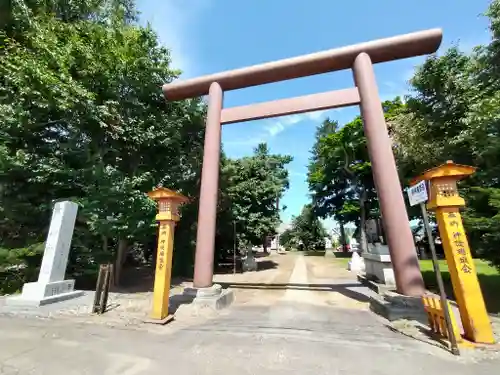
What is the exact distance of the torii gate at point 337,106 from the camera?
588cm

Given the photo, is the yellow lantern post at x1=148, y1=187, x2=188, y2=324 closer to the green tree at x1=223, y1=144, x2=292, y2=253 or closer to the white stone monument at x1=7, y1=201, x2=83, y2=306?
Answer: the white stone monument at x1=7, y1=201, x2=83, y2=306

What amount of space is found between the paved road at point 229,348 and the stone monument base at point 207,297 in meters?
0.45

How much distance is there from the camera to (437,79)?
1027 centimetres

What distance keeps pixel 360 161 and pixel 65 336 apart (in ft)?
82.2

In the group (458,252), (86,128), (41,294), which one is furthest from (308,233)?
(458,252)

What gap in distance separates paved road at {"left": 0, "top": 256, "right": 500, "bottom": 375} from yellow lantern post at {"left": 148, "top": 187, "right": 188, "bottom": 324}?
480 millimetres

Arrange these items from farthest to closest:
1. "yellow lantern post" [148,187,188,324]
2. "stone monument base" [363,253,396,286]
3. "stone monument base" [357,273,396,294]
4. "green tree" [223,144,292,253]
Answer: "green tree" [223,144,292,253] < "stone monument base" [363,253,396,286] < "stone monument base" [357,273,396,294] < "yellow lantern post" [148,187,188,324]

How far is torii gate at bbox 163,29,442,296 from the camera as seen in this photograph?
588 cm

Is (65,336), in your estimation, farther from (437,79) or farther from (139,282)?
(437,79)

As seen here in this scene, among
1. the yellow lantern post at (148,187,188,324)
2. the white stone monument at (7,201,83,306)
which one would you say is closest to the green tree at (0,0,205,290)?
the white stone monument at (7,201,83,306)

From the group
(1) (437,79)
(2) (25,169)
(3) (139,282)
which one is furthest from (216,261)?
(1) (437,79)

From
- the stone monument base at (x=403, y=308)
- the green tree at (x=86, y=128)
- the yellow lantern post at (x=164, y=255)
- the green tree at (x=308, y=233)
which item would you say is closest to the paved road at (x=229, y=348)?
the stone monument base at (x=403, y=308)

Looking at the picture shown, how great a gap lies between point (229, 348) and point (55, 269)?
6.31 metres

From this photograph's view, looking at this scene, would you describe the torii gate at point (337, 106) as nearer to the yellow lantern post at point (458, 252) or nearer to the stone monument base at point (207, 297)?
the stone monument base at point (207, 297)
